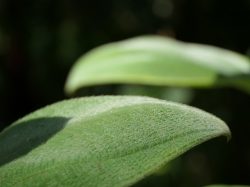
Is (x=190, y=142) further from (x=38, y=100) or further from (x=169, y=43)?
(x=38, y=100)

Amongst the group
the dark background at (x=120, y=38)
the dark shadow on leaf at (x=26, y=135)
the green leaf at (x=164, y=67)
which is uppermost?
the dark shadow on leaf at (x=26, y=135)

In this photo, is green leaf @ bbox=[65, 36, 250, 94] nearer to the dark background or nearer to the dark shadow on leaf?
the dark shadow on leaf

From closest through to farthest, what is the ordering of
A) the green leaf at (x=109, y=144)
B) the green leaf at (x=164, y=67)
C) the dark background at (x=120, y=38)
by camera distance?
the green leaf at (x=109, y=144) → the green leaf at (x=164, y=67) → the dark background at (x=120, y=38)

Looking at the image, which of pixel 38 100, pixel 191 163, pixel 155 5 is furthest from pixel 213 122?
pixel 38 100

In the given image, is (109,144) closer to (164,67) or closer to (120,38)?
(164,67)

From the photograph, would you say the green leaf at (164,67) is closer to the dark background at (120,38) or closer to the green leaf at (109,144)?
the green leaf at (109,144)

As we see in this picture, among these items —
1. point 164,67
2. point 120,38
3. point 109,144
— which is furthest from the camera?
point 120,38

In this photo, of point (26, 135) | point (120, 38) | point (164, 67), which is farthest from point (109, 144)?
point (120, 38)

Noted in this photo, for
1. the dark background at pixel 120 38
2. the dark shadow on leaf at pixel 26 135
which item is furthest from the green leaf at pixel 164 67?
the dark background at pixel 120 38
